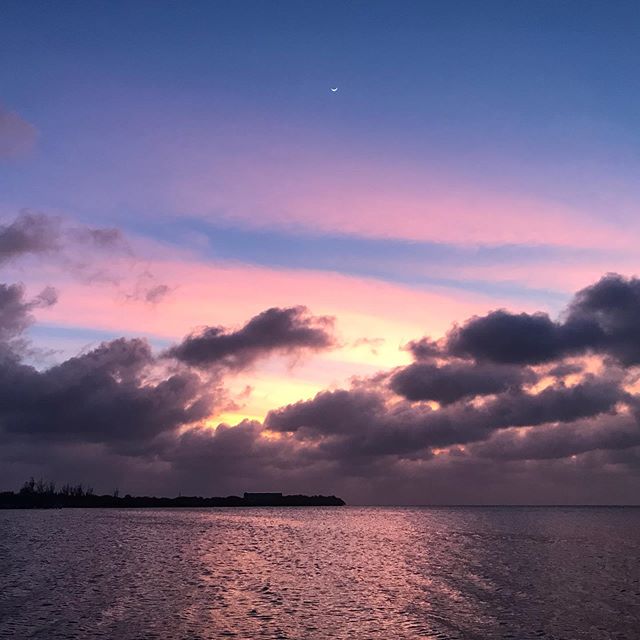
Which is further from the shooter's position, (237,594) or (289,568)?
(289,568)

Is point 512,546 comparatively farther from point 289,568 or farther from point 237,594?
point 237,594

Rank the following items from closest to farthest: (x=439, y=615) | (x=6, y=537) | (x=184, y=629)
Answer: (x=184, y=629), (x=439, y=615), (x=6, y=537)

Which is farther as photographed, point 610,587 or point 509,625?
point 610,587

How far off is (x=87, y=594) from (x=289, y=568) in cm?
3154

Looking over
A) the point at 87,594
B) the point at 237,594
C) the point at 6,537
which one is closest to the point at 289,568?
the point at 237,594

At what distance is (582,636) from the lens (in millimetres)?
48625

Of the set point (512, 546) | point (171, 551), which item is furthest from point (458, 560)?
point (171, 551)

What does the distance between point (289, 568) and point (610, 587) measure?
39.1 m

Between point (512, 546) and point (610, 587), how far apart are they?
206 feet

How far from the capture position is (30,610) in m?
55.5

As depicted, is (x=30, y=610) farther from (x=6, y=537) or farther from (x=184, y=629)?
Answer: (x=6, y=537)

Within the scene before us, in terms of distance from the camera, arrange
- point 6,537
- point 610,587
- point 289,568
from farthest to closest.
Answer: point 6,537
point 289,568
point 610,587

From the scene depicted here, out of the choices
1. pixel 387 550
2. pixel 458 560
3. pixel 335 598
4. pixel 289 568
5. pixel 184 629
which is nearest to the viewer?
pixel 184 629

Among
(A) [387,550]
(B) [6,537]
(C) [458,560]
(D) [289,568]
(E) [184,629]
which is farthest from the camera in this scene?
(B) [6,537]
